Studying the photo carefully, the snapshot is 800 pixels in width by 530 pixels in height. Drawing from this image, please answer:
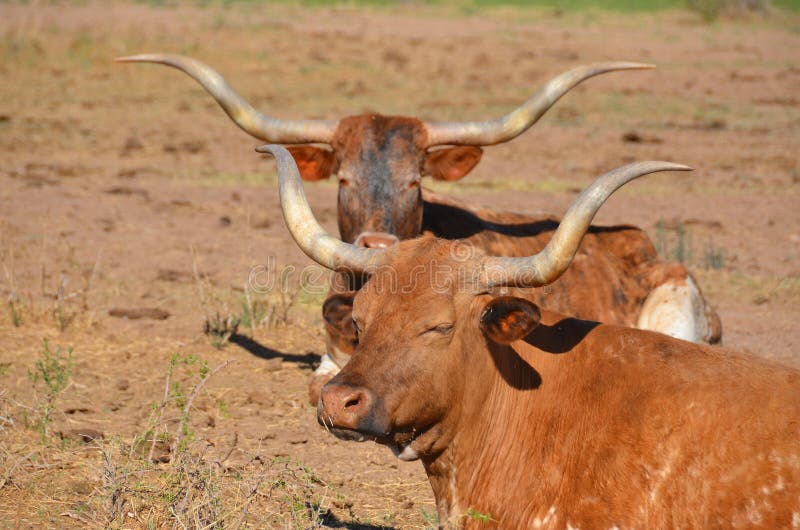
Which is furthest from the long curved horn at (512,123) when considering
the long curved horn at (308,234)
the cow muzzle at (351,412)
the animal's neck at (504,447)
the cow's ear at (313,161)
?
the cow muzzle at (351,412)

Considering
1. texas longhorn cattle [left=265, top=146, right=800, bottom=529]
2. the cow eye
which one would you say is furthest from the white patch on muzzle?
the cow eye

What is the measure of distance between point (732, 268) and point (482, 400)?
6257 mm

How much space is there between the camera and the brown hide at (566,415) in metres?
4.12

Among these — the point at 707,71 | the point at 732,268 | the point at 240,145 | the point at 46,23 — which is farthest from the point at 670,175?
the point at 46,23

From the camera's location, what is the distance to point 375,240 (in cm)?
635

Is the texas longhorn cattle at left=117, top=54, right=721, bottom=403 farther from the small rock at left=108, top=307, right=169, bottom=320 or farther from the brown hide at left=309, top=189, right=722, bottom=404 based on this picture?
the small rock at left=108, top=307, right=169, bottom=320

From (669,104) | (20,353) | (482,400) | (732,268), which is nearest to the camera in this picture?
(482,400)

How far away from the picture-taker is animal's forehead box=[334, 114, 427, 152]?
23.6 ft

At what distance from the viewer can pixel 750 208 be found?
12.2m

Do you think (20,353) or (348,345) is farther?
(20,353)

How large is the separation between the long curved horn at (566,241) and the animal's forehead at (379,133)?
9.31 feet

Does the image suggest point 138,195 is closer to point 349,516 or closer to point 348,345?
point 348,345

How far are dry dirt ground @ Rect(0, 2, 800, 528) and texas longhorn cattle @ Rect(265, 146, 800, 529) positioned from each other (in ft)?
1.35

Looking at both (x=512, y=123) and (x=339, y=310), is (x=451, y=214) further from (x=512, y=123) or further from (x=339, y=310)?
(x=339, y=310)
